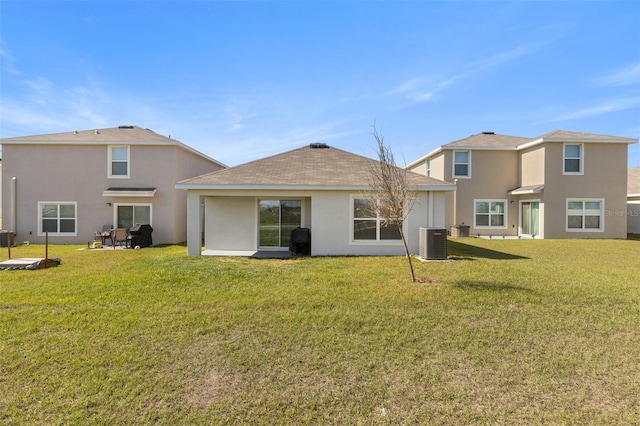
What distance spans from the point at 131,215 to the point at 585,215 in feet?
85.8

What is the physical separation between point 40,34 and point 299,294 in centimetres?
1467

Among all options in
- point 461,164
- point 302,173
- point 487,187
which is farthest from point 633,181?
point 302,173

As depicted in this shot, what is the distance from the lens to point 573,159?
60.8 ft

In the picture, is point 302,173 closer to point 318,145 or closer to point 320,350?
point 318,145

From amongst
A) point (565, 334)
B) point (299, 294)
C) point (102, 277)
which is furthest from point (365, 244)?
point (102, 277)

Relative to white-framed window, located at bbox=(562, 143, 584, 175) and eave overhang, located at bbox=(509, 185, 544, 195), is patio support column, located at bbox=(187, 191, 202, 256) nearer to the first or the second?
eave overhang, located at bbox=(509, 185, 544, 195)

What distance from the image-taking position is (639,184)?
25078 mm

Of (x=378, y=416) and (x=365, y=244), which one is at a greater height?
(x=365, y=244)

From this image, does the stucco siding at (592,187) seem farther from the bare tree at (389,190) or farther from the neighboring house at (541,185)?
the bare tree at (389,190)

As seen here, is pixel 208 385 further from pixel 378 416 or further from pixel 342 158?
pixel 342 158

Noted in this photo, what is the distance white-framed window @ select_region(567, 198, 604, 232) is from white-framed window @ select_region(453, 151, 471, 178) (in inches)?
233

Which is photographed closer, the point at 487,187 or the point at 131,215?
the point at 131,215

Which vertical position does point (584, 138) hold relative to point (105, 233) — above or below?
above

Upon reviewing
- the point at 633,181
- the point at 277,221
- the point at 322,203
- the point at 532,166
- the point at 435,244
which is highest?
the point at 532,166
